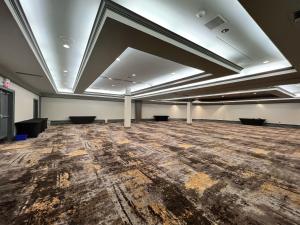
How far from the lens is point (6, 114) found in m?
6.53

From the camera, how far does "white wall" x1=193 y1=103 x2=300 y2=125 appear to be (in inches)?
588

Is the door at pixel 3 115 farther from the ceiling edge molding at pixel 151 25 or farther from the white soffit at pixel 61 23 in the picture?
the ceiling edge molding at pixel 151 25

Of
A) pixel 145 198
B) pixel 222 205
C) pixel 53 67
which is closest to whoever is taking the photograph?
pixel 222 205

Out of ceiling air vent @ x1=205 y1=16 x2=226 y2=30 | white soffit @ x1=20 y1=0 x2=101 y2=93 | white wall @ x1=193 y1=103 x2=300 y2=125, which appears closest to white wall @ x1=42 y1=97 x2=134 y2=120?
white soffit @ x1=20 y1=0 x2=101 y2=93

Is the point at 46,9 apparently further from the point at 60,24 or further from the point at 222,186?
the point at 222,186

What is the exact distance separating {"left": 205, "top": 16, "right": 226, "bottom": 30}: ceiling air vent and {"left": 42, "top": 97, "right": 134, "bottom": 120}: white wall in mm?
15219

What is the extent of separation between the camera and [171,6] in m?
2.63

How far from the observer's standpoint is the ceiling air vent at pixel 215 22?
2922mm

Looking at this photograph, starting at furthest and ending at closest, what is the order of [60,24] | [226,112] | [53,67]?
[226,112]
[53,67]
[60,24]

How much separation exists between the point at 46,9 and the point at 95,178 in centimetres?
350

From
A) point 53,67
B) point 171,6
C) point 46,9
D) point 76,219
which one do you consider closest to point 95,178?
point 76,219

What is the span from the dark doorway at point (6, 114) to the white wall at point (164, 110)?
47.9 feet

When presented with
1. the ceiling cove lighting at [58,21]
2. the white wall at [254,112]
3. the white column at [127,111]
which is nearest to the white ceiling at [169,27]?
the ceiling cove lighting at [58,21]

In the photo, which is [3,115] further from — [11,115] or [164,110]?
[164,110]
